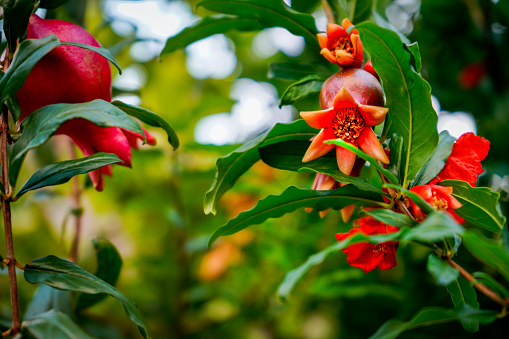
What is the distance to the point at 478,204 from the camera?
0.50m

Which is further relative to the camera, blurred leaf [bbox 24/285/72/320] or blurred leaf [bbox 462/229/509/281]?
blurred leaf [bbox 24/285/72/320]

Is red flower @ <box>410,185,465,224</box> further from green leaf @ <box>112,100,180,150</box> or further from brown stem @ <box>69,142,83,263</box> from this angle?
brown stem @ <box>69,142,83,263</box>

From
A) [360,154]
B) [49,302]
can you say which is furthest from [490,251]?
[49,302]

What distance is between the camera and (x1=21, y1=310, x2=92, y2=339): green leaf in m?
0.40

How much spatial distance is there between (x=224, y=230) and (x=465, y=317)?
275 mm

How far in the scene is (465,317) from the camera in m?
0.44

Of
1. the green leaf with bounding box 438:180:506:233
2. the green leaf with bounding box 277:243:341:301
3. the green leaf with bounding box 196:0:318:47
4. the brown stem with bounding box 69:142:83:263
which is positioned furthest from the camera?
the brown stem with bounding box 69:142:83:263

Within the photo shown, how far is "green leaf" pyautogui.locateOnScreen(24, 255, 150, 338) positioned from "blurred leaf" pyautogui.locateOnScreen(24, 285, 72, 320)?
0.78ft

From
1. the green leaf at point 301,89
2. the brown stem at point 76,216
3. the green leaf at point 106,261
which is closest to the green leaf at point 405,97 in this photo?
the green leaf at point 301,89

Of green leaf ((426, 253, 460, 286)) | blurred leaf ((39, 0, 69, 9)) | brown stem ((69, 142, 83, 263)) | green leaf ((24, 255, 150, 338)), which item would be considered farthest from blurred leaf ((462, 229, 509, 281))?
brown stem ((69, 142, 83, 263))

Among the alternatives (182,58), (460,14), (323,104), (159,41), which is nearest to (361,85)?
(323,104)

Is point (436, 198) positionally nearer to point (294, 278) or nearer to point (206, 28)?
point (294, 278)

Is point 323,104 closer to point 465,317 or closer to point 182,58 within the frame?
point 465,317

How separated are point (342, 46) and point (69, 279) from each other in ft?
1.38
